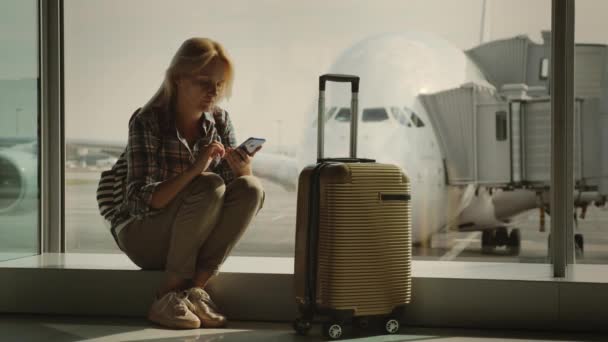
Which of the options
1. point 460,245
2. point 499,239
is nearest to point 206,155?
point 460,245

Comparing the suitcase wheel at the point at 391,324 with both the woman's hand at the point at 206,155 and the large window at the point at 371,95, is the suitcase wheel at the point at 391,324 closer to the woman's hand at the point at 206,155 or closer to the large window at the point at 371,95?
the woman's hand at the point at 206,155

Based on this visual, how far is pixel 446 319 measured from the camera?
6.98 ft

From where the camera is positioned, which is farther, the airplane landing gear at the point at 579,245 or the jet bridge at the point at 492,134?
the jet bridge at the point at 492,134

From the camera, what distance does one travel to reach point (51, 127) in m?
2.78

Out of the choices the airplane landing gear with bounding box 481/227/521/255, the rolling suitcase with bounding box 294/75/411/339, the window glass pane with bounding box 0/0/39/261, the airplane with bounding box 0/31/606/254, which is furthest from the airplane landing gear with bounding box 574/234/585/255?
the airplane landing gear with bounding box 481/227/521/255

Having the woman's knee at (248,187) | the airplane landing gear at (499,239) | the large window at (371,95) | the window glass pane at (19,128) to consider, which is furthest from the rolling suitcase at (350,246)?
the airplane landing gear at (499,239)

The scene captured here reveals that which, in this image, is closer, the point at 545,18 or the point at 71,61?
the point at 545,18

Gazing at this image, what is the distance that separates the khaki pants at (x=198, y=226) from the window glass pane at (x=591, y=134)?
1082 mm

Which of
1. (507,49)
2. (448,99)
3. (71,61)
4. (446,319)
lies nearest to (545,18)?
(446,319)

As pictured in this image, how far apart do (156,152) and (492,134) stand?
10.6ft

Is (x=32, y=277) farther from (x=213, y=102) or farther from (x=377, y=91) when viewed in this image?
(x=377, y=91)

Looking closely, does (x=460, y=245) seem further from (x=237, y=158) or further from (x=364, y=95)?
(x=237, y=158)

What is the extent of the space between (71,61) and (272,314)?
51.7 inches

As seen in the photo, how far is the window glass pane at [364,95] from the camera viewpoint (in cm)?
339
